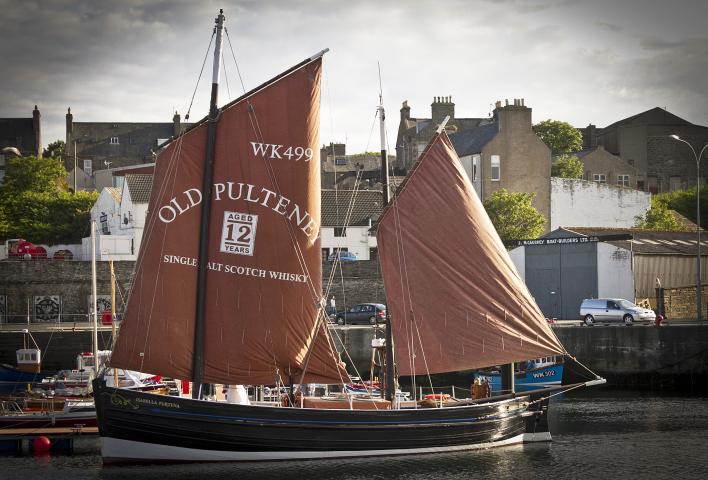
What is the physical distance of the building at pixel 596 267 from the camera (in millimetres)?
65812

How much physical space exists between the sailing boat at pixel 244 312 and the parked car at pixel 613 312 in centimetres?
2744

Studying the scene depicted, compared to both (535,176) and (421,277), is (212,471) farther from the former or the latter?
(535,176)

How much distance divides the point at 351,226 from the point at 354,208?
2.17 m

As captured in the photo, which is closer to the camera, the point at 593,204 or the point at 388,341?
the point at 388,341

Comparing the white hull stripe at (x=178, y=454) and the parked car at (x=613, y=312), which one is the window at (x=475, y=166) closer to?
the parked car at (x=613, y=312)

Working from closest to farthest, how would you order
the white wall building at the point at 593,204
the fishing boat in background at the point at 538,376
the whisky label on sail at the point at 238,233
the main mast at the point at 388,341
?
the whisky label on sail at the point at 238,233 → the main mast at the point at 388,341 → the fishing boat in background at the point at 538,376 → the white wall building at the point at 593,204

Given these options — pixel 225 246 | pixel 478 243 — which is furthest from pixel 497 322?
pixel 225 246

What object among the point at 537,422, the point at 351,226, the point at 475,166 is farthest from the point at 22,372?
the point at 475,166

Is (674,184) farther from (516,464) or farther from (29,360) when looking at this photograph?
(516,464)

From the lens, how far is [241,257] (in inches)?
1262

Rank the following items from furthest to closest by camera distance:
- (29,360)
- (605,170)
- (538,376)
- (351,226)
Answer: (605,170), (351,226), (29,360), (538,376)

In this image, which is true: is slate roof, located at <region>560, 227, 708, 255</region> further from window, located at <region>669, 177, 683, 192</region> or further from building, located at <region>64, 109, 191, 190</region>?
building, located at <region>64, 109, 191, 190</region>

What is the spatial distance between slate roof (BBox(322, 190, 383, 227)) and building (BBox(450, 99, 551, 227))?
832 centimetres

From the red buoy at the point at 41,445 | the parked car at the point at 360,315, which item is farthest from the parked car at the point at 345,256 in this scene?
the red buoy at the point at 41,445
